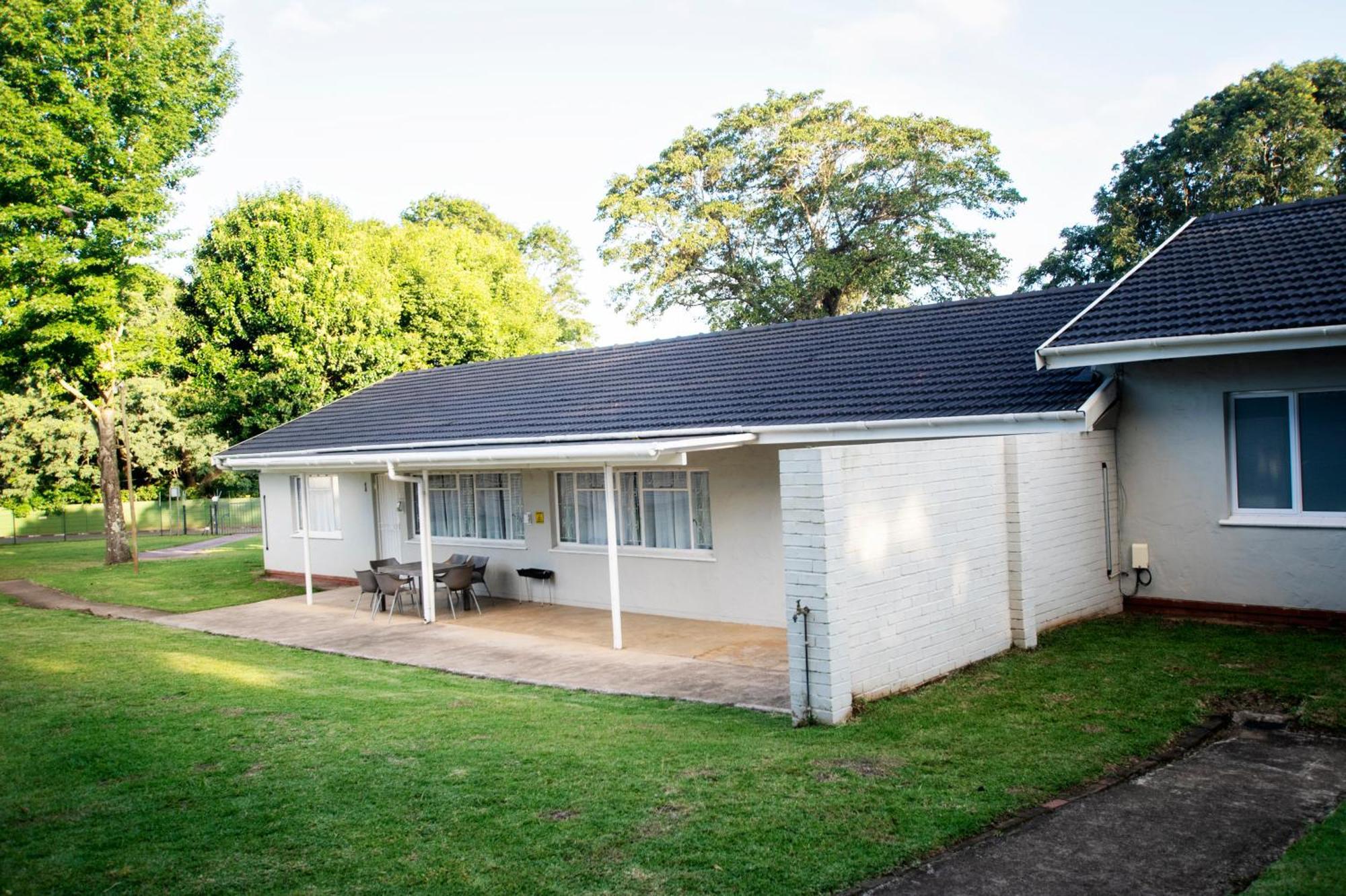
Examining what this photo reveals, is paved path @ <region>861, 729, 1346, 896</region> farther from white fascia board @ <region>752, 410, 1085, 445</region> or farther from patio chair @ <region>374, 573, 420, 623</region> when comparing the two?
patio chair @ <region>374, 573, 420, 623</region>

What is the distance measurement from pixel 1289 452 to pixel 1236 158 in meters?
22.5

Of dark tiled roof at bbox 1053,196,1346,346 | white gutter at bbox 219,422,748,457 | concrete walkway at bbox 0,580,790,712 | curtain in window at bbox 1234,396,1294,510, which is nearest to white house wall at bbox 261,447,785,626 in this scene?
concrete walkway at bbox 0,580,790,712

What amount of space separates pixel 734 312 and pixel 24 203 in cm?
2233

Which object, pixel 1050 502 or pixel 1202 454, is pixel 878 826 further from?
pixel 1202 454

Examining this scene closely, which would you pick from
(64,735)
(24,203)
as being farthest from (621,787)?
(24,203)

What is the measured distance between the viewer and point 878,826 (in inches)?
202

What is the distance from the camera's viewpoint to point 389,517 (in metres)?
18.8

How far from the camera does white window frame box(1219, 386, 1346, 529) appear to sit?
32.1 ft

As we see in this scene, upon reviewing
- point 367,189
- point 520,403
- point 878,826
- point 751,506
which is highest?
point 367,189

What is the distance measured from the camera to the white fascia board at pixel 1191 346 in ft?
28.9

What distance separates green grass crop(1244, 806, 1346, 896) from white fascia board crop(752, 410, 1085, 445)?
558 centimetres

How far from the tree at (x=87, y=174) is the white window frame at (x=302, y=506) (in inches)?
355

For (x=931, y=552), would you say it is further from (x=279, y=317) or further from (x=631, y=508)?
(x=279, y=317)

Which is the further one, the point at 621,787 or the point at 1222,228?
the point at 1222,228
